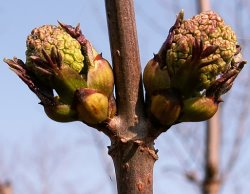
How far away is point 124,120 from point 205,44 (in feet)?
0.67

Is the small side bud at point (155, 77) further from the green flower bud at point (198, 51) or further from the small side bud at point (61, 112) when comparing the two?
the small side bud at point (61, 112)

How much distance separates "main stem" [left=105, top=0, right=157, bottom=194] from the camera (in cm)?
102

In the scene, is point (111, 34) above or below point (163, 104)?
above

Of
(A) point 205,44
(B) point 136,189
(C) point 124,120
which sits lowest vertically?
(B) point 136,189

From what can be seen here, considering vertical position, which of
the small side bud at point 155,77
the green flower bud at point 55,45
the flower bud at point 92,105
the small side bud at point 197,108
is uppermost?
the green flower bud at point 55,45

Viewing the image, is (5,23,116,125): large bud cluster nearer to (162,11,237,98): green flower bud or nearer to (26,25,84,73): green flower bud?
(26,25,84,73): green flower bud

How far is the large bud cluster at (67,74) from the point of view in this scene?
1028 mm

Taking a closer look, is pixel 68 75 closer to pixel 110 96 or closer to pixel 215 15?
pixel 110 96

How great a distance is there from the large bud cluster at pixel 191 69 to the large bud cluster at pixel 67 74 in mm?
88

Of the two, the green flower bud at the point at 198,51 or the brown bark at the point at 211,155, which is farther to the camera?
the brown bark at the point at 211,155

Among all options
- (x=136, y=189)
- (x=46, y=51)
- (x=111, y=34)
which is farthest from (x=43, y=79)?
(x=136, y=189)

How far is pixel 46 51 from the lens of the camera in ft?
3.43

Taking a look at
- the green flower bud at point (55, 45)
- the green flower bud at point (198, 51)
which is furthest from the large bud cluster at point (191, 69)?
the green flower bud at point (55, 45)

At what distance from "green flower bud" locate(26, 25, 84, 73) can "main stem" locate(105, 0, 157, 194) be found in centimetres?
8
